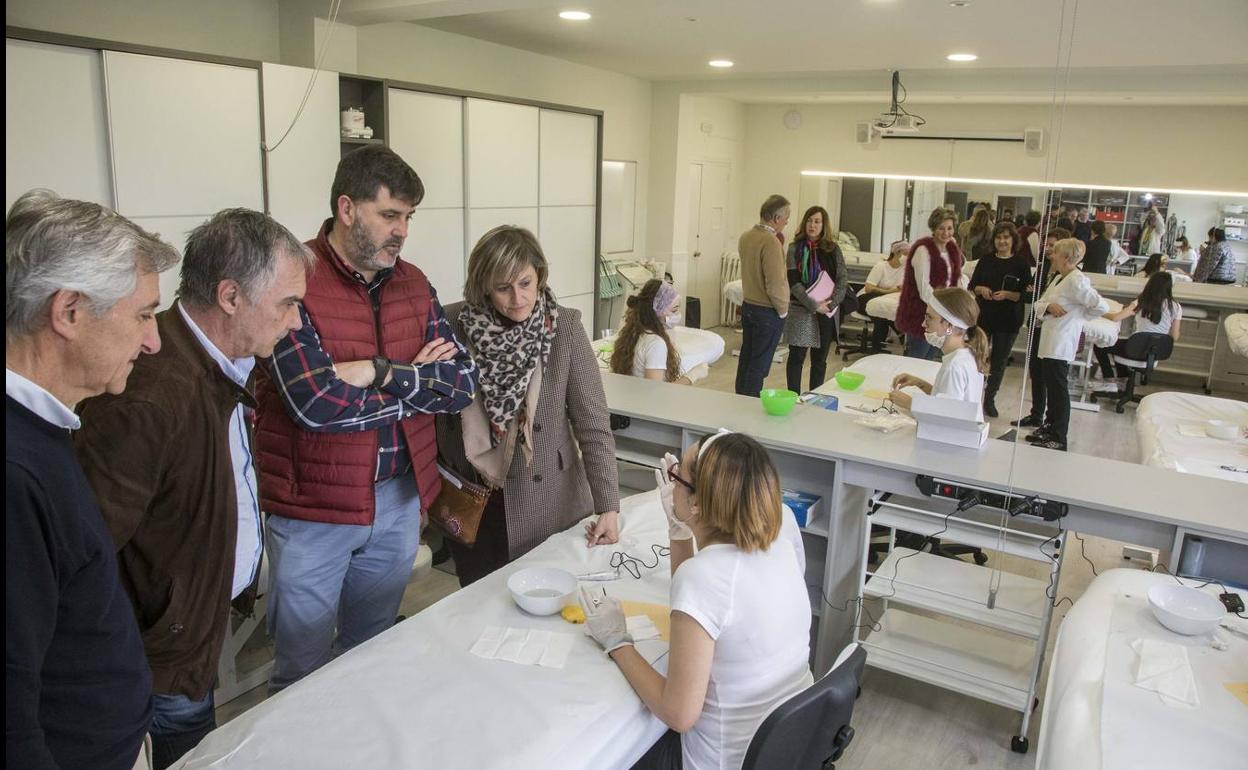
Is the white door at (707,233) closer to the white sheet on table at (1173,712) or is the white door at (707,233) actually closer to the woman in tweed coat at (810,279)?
the woman in tweed coat at (810,279)

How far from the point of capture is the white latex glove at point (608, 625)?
1711 millimetres

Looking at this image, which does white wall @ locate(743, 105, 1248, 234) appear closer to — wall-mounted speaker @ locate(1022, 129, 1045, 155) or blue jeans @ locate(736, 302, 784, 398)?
wall-mounted speaker @ locate(1022, 129, 1045, 155)

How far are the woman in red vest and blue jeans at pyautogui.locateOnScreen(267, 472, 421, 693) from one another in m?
4.15

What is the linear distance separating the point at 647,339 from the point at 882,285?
4699 mm

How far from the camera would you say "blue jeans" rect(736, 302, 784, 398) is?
536cm

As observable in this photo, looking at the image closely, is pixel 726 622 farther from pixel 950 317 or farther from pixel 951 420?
pixel 950 317

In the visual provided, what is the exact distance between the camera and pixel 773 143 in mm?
9305

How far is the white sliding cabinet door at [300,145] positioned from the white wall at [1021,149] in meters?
5.40

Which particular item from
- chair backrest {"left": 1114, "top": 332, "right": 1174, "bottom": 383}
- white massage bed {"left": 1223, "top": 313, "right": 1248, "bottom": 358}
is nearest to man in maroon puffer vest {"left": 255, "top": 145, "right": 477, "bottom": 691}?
chair backrest {"left": 1114, "top": 332, "right": 1174, "bottom": 383}

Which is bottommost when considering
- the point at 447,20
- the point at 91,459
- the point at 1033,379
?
the point at 1033,379

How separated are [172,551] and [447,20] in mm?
4696

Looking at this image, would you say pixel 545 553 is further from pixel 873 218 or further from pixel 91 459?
pixel 873 218

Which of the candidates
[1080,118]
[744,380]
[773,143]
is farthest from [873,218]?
[744,380]

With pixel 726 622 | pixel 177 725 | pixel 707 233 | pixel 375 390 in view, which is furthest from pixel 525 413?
pixel 707 233
